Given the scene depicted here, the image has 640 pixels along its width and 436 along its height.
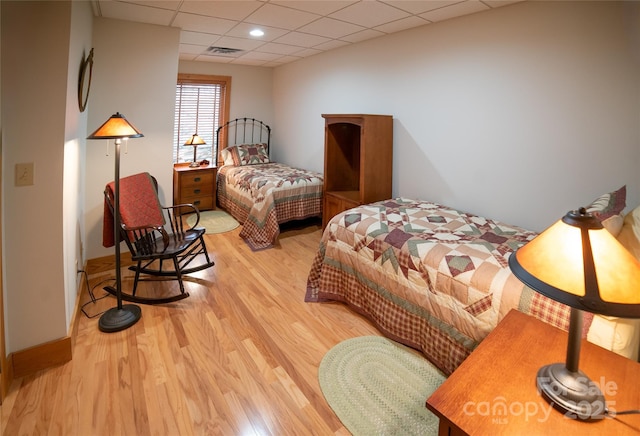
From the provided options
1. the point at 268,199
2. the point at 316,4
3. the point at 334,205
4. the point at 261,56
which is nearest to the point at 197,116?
the point at 261,56

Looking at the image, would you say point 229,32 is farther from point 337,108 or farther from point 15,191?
point 15,191

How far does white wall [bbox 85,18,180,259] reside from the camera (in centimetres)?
301

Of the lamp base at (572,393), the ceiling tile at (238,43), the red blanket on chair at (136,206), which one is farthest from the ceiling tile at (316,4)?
the lamp base at (572,393)

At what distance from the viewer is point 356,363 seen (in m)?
2.05

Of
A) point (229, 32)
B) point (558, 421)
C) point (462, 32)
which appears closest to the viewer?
point (558, 421)

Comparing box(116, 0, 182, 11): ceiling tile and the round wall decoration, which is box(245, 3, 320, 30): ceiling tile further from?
the round wall decoration

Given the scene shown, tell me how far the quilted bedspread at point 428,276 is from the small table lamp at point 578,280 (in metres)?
0.68

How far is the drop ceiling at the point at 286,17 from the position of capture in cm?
268

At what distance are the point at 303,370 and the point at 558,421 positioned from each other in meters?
1.36

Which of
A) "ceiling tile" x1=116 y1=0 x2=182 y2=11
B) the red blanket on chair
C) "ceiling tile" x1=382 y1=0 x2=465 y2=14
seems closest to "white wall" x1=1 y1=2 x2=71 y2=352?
the red blanket on chair

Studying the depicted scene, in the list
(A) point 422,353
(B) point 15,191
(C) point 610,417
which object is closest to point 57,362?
(B) point 15,191

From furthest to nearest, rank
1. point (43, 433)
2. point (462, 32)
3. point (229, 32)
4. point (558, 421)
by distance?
point (229, 32), point (462, 32), point (43, 433), point (558, 421)

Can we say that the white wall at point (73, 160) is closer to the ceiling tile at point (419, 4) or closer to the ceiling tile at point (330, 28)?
the ceiling tile at point (330, 28)

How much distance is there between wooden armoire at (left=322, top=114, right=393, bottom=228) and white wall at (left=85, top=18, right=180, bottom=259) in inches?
67.8
